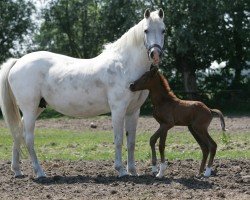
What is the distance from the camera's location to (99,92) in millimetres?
8086

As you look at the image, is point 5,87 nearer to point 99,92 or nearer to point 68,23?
point 99,92

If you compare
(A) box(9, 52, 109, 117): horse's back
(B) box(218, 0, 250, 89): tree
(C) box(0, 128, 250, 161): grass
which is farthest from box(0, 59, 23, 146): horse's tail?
(B) box(218, 0, 250, 89): tree

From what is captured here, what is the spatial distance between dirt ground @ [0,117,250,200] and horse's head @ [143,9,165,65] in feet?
6.06

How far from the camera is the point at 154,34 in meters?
7.62

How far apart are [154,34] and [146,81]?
72 centimetres

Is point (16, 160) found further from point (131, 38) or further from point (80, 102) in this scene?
point (131, 38)

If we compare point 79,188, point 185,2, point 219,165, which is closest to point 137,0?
point 185,2

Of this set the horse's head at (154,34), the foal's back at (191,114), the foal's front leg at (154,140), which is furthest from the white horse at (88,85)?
the foal's back at (191,114)

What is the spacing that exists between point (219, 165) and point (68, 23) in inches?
1018

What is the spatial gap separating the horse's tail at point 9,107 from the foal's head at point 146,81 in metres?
2.24

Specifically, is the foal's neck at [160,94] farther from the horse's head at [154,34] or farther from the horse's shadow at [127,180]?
the horse's shadow at [127,180]

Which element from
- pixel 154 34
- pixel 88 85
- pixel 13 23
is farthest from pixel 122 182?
pixel 13 23

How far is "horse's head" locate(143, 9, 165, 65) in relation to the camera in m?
7.48

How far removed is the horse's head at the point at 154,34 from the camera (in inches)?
294
